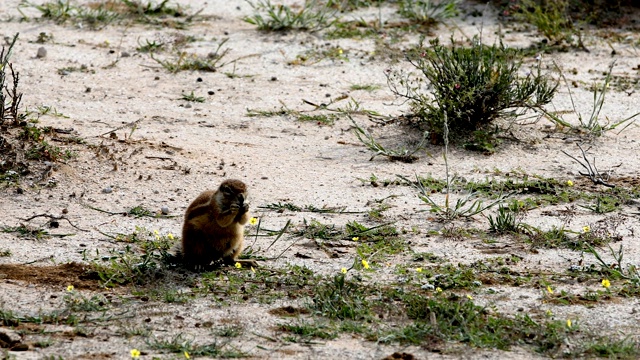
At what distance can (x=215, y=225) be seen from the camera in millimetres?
6070

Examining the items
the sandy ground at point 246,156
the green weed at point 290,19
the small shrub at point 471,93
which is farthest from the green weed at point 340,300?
the green weed at point 290,19

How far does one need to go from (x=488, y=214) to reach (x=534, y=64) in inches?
153

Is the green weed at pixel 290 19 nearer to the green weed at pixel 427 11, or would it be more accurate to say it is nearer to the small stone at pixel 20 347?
the green weed at pixel 427 11

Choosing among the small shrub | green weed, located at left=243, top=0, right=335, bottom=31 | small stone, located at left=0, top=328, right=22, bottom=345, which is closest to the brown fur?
small stone, located at left=0, top=328, right=22, bottom=345

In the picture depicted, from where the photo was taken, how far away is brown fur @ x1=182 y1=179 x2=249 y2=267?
19.7 ft

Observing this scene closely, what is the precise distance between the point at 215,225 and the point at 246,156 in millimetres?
2082

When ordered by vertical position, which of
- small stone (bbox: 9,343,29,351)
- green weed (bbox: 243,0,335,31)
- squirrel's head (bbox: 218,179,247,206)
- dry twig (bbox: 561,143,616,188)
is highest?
green weed (bbox: 243,0,335,31)

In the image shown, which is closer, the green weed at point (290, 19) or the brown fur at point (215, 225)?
the brown fur at point (215, 225)

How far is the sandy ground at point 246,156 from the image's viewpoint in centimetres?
556

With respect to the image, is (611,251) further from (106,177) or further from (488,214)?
(106,177)

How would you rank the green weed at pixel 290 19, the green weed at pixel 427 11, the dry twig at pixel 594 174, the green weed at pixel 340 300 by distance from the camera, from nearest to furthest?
the green weed at pixel 340 300 → the dry twig at pixel 594 174 → the green weed at pixel 290 19 → the green weed at pixel 427 11

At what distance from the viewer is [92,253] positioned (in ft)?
20.7

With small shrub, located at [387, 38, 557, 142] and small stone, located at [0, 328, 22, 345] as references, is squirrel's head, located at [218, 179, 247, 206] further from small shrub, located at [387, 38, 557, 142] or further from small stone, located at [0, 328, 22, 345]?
small shrub, located at [387, 38, 557, 142]

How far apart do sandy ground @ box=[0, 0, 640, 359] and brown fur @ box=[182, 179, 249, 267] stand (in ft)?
1.04
